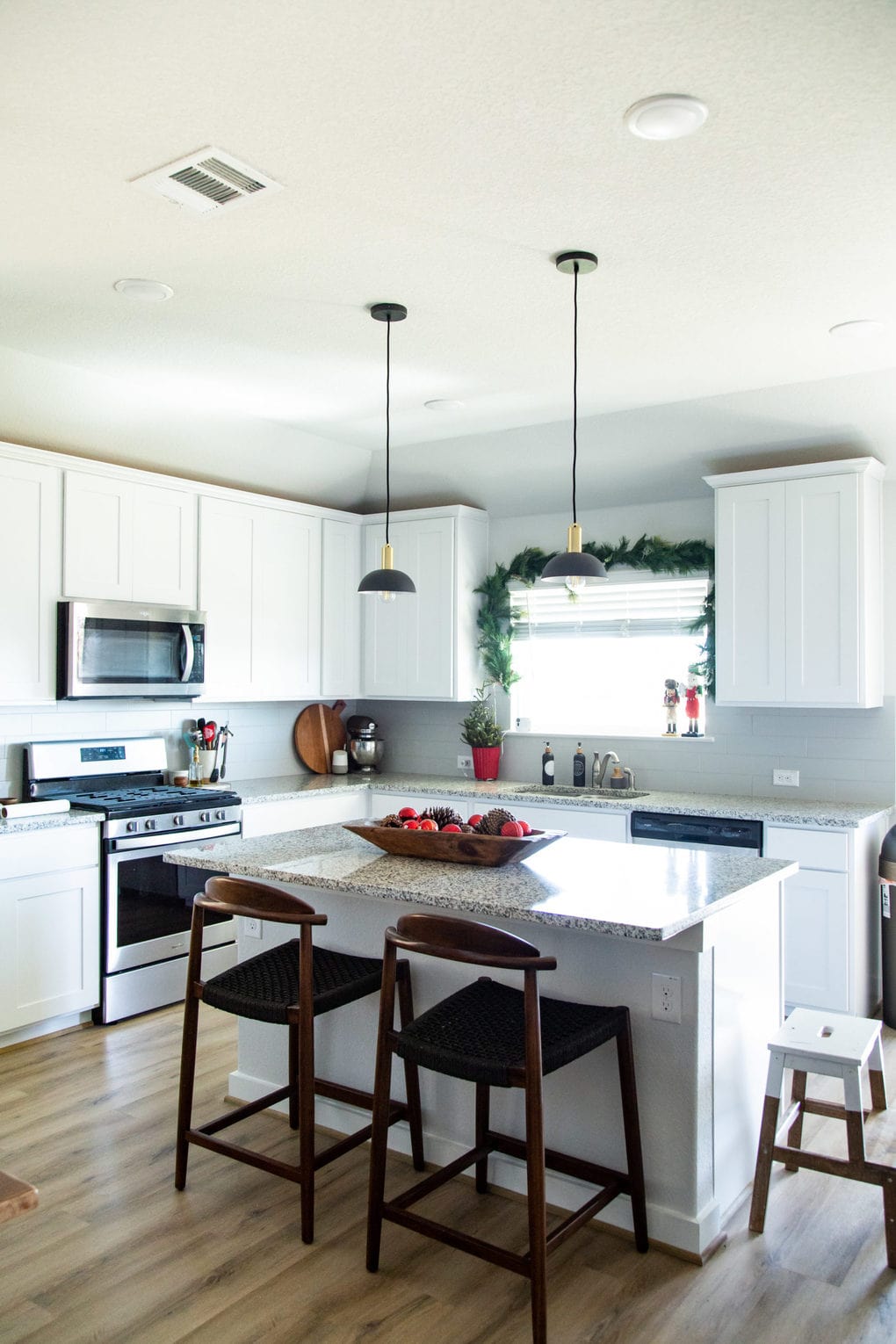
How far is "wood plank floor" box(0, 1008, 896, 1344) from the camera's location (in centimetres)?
231

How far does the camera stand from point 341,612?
6.18 meters

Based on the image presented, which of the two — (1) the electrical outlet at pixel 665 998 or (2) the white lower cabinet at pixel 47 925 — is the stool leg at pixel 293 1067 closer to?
(1) the electrical outlet at pixel 665 998

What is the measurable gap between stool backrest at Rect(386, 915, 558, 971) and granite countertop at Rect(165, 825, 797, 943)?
0.60ft

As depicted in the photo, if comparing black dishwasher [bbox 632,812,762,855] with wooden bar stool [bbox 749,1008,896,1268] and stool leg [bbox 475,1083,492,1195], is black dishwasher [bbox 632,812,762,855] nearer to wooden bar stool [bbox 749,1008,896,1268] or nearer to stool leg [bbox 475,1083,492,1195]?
wooden bar stool [bbox 749,1008,896,1268]

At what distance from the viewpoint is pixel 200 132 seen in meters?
2.38

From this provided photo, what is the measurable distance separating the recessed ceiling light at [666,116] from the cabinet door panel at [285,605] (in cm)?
359

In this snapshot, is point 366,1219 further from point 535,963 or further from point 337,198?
point 337,198

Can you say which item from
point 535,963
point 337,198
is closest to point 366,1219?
point 535,963

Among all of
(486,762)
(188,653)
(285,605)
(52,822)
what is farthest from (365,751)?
(52,822)

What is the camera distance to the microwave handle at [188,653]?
16.6ft

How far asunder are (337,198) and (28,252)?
3.49ft

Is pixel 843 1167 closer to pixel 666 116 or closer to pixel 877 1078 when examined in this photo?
pixel 877 1078

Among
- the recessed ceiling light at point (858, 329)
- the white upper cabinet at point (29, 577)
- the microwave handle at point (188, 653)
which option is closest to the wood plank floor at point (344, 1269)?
the white upper cabinet at point (29, 577)

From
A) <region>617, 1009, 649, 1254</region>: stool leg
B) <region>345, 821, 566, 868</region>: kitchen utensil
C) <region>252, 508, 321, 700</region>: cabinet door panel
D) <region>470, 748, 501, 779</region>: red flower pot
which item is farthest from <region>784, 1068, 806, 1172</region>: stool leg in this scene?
<region>252, 508, 321, 700</region>: cabinet door panel
